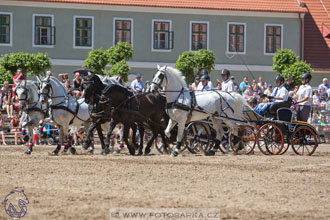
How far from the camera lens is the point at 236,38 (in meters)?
41.7

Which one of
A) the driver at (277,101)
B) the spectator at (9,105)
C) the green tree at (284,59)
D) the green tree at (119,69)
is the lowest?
the spectator at (9,105)

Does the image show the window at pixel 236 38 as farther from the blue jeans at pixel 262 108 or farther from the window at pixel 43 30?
the blue jeans at pixel 262 108

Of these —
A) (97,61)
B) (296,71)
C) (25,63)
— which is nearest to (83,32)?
(97,61)

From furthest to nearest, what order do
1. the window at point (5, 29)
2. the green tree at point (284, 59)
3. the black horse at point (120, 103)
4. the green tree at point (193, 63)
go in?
1. the window at point (5, 29)
2. the green tree at point (284, 59)
3. the green tree at point (193, 63)
4. the black horse at point (120, 103)

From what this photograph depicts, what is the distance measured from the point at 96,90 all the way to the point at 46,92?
4.03 ft

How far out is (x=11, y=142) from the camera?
952 inches

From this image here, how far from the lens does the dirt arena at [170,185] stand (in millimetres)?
9469

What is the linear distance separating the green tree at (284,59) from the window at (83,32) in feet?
31.9

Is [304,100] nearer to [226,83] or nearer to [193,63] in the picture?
[226,83]

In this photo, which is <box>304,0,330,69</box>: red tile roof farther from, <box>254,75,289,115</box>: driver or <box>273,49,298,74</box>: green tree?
<box>254,75,289,115</box>: driver

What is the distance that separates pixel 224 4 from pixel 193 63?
6.02 metres

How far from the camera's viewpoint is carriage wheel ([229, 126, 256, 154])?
19.3 metres

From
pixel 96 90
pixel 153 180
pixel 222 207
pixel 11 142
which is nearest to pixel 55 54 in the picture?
pixel 11 142

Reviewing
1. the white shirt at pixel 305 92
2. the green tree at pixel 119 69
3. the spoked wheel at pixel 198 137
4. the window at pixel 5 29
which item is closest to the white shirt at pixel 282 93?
the white shirt at pixel 305 92
